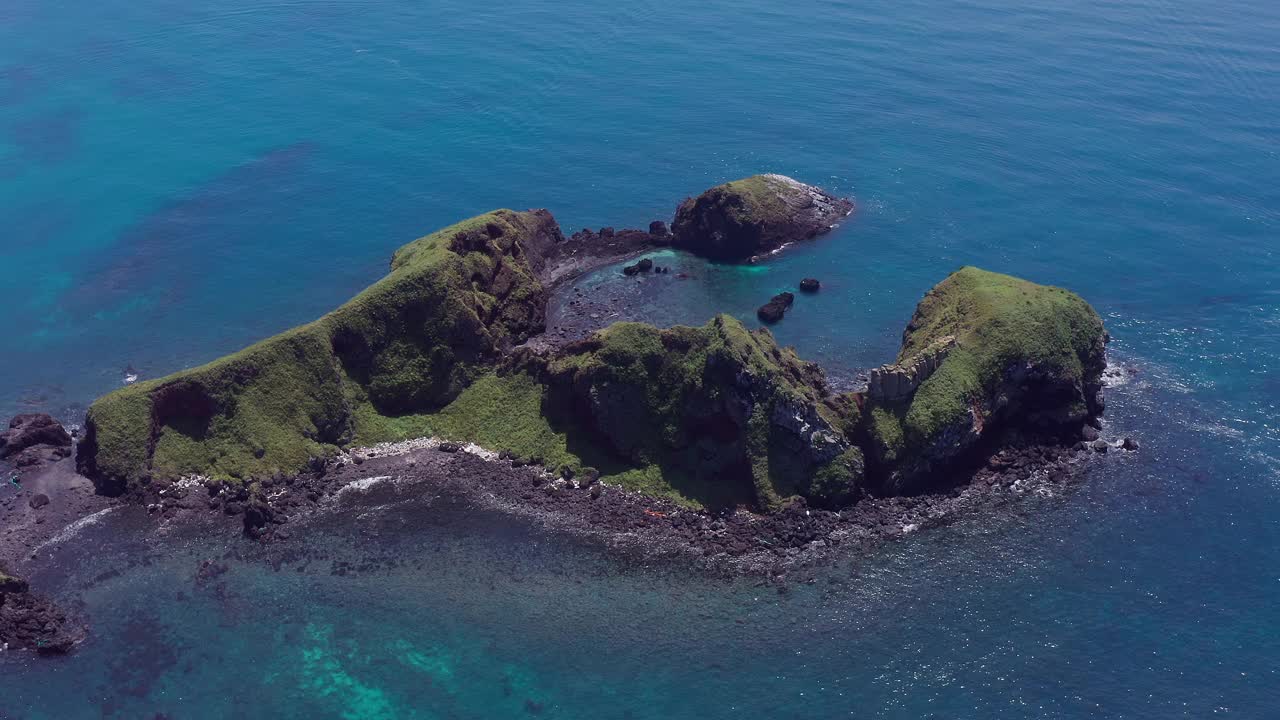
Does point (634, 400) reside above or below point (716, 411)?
below

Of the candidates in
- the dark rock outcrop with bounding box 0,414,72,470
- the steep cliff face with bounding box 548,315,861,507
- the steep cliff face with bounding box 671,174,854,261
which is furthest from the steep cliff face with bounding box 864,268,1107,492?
the dark rock outcrop with bounding box 0,414,72,470

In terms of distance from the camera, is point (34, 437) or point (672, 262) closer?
point (34, 437)

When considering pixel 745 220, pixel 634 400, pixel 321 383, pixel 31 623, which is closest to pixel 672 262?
pixel 745 220

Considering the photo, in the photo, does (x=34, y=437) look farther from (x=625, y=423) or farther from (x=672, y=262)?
(x=672, y=262)

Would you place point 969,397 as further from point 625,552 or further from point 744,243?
point 744,243

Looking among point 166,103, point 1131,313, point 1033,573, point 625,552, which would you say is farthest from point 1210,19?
point 166,103

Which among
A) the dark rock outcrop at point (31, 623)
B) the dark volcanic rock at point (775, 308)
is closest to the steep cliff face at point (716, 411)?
the dark volcanic rock at point (775, 308)
